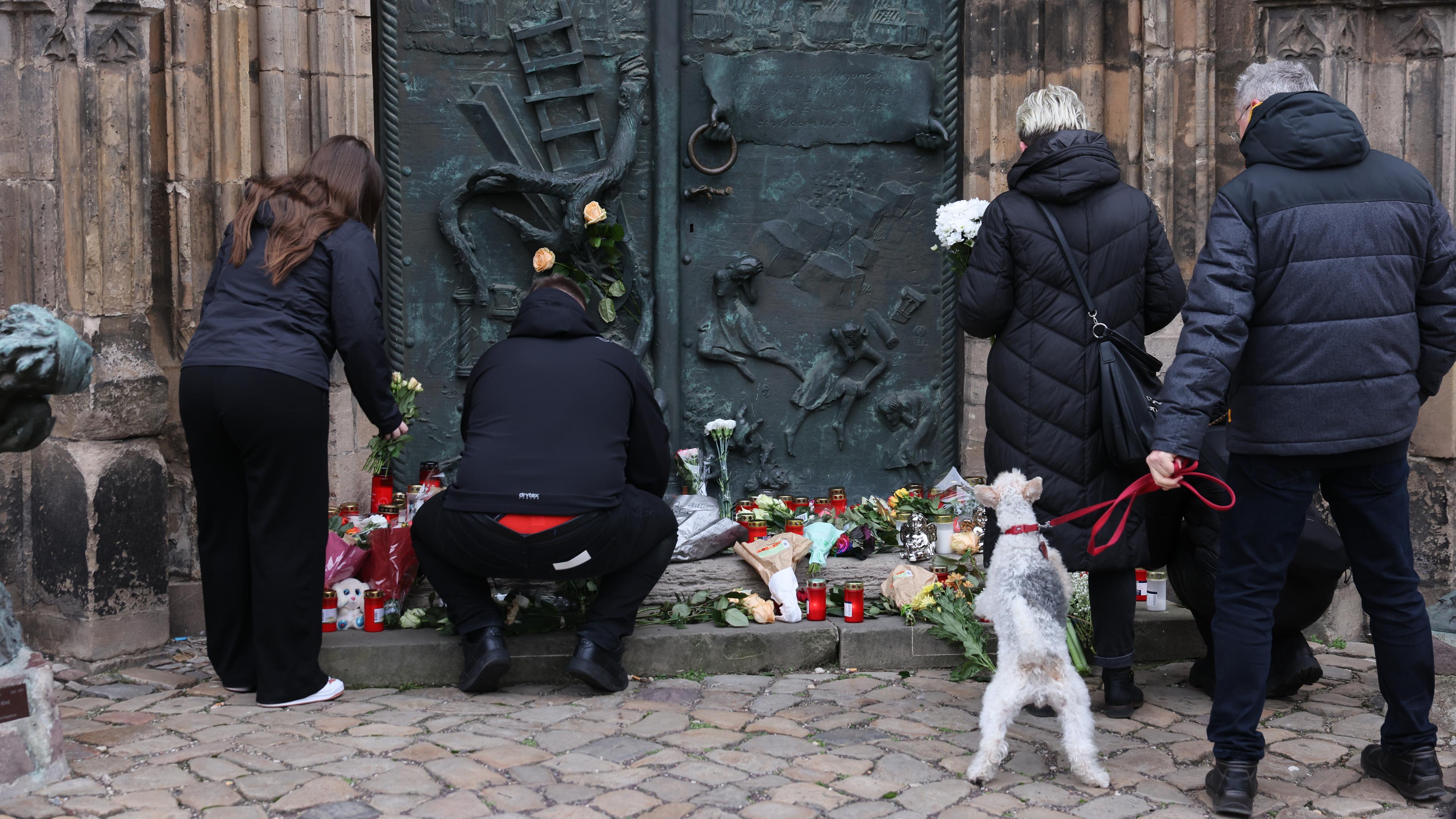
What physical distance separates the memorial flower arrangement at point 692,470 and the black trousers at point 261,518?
2.26 m

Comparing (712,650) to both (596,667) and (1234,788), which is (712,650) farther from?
(1234,788)

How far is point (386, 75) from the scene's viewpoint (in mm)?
6465

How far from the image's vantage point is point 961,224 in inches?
193

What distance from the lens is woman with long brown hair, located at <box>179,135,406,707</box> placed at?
15.2 ft

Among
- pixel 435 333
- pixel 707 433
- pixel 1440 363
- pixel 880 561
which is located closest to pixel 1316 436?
pixel 1440 363

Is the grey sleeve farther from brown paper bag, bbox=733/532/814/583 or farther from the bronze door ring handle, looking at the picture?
the bronze door ring handle

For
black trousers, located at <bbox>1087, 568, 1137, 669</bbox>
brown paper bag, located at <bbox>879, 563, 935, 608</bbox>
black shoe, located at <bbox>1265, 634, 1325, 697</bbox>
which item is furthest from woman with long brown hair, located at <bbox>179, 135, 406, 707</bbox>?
black shoe, located at <bbox>1265, 634, 1325, 697</bbox>

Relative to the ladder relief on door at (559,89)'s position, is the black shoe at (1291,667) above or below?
below

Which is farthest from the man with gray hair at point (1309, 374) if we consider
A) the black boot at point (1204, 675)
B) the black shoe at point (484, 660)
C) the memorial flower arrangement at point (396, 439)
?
the memorial flower arrangement at point (396, 439)

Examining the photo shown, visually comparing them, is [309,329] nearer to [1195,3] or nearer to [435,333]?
[435,333]

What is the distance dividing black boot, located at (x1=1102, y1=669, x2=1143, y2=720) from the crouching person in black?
5.10 feet

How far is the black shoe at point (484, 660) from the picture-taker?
189 inches

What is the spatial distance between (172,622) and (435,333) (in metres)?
1.76

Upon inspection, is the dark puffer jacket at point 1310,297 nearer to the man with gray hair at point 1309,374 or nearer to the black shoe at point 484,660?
the man with gray hair at point 1309,374
